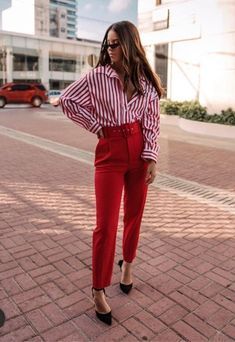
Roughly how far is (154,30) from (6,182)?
15095 millimetres

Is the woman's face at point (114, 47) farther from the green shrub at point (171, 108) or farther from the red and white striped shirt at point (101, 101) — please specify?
the green shrub at point (171, 108)

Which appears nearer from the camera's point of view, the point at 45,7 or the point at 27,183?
the point at 27,183

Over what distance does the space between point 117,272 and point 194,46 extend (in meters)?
15.8

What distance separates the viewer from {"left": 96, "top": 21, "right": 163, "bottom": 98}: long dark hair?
2.32 m

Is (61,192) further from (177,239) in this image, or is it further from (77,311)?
(77,311)

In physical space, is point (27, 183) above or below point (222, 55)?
below

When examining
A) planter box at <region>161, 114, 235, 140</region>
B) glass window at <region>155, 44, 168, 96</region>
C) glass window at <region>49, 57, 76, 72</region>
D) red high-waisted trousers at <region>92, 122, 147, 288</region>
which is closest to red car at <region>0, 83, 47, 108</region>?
glass window at <region>155, 44, 168, 96</region>

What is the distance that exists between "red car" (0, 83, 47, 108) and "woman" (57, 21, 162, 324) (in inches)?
930

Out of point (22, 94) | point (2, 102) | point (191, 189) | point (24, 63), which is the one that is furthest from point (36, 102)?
point (24, 63)

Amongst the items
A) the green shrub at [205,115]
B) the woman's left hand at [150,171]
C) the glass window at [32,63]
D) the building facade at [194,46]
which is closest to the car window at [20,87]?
the building facade at [194,46]

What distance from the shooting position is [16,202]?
195 inches

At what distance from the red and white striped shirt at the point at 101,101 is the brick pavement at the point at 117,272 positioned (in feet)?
3.50

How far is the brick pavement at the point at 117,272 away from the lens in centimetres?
243

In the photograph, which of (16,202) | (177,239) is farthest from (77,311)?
(16,202)
